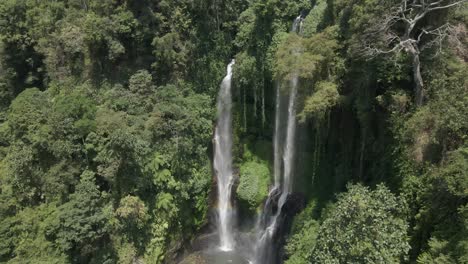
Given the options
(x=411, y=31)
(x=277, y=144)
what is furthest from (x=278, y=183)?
(x=411, y=31)

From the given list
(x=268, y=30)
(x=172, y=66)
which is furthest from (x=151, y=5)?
(x=268, y=30)

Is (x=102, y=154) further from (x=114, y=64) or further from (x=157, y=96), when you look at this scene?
(x=114, y=64)

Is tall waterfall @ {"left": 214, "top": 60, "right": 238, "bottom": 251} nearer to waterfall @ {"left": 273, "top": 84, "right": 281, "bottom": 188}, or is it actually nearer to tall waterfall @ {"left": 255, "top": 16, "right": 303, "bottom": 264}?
tall waterfall @ {"left": 255, "top": 16, "right": 303, "bottom": 264}

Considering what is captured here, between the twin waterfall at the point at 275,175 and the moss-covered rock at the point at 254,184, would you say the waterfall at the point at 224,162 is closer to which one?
the twin waterfall at the point at 275,175

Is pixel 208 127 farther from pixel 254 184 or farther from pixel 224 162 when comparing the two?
pixel 254 184

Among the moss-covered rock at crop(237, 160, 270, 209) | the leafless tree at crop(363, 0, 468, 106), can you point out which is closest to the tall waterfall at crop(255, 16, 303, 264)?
the moss-covered rock at crop(237, 160, 270, 209)
